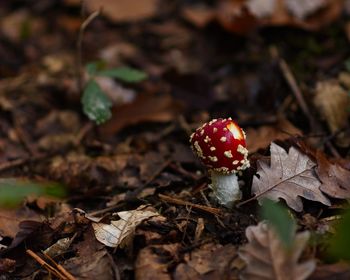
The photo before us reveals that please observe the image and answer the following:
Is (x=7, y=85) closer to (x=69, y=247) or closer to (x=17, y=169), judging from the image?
(x=17, y=169)

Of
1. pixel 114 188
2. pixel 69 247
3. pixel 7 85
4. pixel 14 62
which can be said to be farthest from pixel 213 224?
pixel 14 62

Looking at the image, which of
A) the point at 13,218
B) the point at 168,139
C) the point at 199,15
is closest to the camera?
the point at 13,218

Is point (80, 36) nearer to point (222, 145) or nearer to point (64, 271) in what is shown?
point (222, 145)

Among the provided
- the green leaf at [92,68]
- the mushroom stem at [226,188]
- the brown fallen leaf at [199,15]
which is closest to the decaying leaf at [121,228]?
the mushroom stem at [226,188]

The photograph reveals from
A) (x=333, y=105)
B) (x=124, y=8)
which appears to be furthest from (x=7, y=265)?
(x=124, y=8)

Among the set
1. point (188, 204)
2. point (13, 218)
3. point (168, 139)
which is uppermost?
point (188, 204)

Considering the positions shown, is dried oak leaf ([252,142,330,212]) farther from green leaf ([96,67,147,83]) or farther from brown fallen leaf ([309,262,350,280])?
green leaf ([96,67,147,83])
